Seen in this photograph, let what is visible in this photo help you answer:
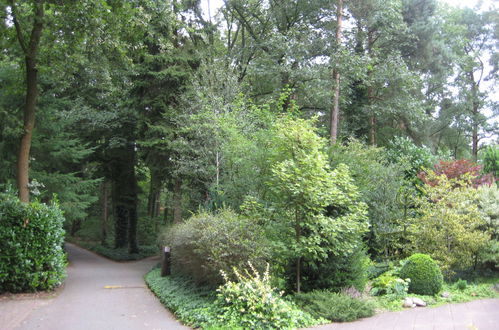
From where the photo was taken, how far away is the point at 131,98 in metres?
17.6

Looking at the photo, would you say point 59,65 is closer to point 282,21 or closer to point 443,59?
point 282,21

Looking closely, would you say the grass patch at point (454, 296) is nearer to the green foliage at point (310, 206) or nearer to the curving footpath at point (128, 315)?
the curving footpath at point (128, 315)

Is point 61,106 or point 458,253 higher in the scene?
point 61,106

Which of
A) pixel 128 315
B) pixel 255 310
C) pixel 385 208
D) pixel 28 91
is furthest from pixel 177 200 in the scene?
pixel 255 310

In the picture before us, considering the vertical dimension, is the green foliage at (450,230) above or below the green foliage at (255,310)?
above

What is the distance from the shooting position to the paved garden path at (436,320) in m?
6.90

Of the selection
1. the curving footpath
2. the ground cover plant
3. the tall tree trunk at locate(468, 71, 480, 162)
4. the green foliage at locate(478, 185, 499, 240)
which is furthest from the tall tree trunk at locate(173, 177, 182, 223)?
the tall tree trunk at locate(468, 71, 480, 162)

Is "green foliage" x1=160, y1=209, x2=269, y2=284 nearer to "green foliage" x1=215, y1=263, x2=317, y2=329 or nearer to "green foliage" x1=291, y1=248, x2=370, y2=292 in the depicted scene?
"green foliage" x1=215, y1=263, x2=317, y2=329

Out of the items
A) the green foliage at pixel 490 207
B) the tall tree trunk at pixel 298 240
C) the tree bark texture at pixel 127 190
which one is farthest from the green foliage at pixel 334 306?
the tree bark texture at pixel 127 190

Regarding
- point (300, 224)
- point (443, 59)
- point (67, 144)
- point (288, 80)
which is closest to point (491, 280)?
point (300, 224)

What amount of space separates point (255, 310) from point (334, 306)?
165 cm

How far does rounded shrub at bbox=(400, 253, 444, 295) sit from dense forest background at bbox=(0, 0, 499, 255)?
223 cm

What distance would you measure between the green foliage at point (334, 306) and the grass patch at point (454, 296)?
87 centimetres

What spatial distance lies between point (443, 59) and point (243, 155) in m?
14.2
